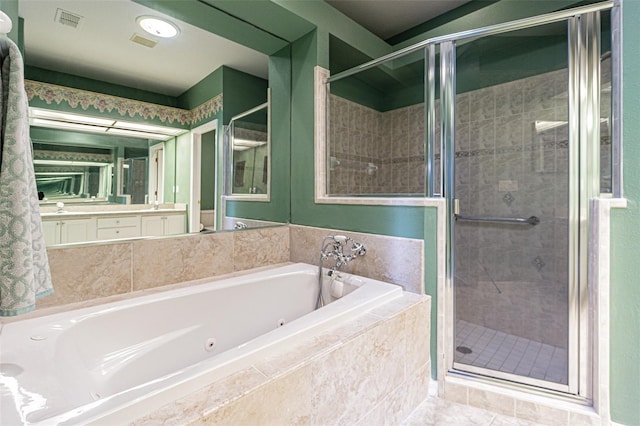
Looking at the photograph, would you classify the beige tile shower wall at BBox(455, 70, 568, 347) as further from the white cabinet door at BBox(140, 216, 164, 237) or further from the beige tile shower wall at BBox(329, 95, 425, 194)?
the white cabinet door at BBox(140, 216, 164, 237)

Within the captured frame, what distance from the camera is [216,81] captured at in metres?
1.91

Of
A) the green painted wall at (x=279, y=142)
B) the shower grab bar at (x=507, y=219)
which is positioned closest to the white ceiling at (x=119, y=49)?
the green painted wall at (x=279, y=142)

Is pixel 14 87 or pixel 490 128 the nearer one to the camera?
pixel 14 87

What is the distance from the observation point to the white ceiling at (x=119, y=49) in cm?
137

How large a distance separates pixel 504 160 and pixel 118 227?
2.61 meters

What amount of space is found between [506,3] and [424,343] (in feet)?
7.76

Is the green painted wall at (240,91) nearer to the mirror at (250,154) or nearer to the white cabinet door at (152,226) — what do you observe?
the mirror at (250,154)

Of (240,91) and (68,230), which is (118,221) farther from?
(240,91)

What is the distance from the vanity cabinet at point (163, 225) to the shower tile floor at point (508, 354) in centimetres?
174

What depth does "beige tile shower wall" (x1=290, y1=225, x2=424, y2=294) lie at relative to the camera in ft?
5.41

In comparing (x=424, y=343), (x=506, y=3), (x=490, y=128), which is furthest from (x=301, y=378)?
(x=506, y=3)

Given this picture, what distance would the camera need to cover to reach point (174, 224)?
174 cm

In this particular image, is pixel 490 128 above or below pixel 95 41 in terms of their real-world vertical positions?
below

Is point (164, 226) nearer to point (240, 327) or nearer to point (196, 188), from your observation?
point (196, 188)
